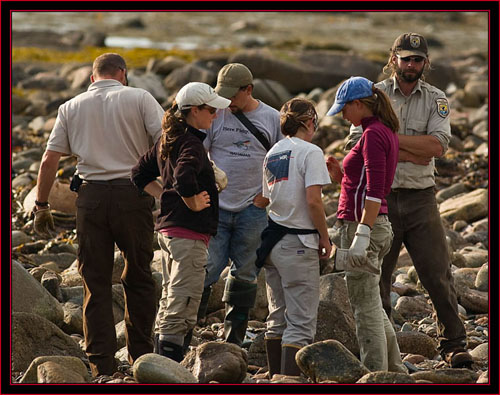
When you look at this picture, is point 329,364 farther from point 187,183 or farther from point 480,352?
point 480,352

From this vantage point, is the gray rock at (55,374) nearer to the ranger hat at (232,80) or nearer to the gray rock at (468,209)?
the ranger hat at (232,80)

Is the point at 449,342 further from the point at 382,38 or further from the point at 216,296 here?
the point at 382,38

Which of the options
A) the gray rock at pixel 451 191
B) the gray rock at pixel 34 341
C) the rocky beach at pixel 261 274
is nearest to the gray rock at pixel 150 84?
the rocky beach at pixel 261 274

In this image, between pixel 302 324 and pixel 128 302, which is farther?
pixel 128 302

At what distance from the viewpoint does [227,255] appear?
7.52 meters

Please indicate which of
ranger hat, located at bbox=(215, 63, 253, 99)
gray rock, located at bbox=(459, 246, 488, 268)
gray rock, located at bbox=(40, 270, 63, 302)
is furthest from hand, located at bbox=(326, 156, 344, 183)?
gray rock, located at bbox=(459, 246, 488, 268)

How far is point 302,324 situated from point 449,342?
1485 mm

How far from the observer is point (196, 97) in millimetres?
6418

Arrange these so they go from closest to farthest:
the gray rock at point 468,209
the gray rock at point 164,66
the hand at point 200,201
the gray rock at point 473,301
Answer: the hand at point 200,201 → the gray rock at point 473,301 → the gray rock at point 468,209 → the gray rock at point 164,66

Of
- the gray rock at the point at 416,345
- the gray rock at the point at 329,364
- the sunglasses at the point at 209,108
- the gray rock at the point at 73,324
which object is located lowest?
the gray rock at the point at 73,324

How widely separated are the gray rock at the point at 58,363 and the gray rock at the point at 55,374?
68mm

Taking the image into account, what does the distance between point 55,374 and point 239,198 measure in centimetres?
197

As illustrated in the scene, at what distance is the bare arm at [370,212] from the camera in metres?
6.24

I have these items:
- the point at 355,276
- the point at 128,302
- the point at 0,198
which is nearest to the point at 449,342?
the point at 355,276
